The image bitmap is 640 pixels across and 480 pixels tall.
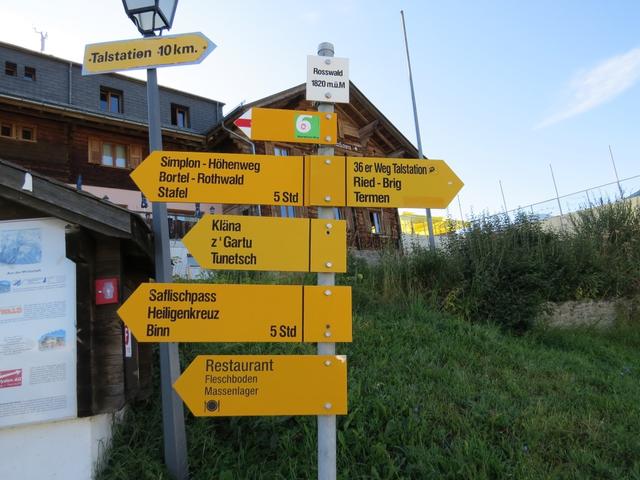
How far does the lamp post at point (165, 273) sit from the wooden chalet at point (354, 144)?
1305 centimetres

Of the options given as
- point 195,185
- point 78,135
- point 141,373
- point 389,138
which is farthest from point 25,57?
point 195,185

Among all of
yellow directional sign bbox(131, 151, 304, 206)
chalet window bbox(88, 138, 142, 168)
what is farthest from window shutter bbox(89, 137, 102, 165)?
yellow directional sign bbox(131, 151, 304, 206)

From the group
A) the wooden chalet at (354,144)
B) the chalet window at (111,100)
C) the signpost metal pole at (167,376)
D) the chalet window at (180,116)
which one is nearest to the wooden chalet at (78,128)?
the chalet window at (111,100)

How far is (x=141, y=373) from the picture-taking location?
396cm

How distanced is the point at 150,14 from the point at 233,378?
97.9 inches

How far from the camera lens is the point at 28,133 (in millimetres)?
15828

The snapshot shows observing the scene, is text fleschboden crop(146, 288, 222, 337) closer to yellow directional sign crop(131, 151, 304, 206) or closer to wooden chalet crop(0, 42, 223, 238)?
yellow directional sign crop(131, 151, 304, 206)

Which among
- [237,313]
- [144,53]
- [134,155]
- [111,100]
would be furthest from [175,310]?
[111,100]

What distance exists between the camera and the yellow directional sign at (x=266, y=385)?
7.25 feet

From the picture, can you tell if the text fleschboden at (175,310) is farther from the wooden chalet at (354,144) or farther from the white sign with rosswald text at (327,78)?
the wooden chalet at (354,144)

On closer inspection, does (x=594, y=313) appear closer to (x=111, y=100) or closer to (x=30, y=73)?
(x=111, y=100)

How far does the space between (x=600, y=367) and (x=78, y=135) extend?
59.0 feet

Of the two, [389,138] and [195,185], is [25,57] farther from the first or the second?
[195,185]

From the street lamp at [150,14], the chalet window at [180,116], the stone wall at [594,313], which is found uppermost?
the chalet window at [180,116]
